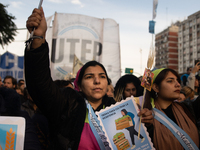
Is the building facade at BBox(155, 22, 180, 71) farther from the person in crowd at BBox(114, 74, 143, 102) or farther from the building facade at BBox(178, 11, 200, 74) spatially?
the person in crowd at BBox(114, 74, 143, 102)

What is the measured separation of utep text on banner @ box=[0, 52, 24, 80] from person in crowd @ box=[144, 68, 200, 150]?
8665 mm

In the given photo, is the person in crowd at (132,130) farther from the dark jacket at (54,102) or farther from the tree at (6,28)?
the tree at (6,28)

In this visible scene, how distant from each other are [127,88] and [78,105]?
71.8 inches

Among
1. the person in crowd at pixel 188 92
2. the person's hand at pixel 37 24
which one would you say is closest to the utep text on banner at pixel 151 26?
the person's hand at pixel 37 24

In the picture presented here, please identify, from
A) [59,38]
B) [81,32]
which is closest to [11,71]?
[59,38]

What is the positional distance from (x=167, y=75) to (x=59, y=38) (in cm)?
894

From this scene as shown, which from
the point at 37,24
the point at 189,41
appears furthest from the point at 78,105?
the point at 189,41

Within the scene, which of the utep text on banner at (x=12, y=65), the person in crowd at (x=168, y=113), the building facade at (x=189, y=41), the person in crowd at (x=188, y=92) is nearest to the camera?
the person in crowd at (x=168, y=113)

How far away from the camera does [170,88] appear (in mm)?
2191

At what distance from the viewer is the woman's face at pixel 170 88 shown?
2.18 meters

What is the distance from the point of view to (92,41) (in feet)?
35.4

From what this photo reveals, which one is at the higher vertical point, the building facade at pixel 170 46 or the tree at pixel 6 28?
the building facade at pixel 170 46

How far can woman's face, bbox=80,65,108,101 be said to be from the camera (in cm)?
185

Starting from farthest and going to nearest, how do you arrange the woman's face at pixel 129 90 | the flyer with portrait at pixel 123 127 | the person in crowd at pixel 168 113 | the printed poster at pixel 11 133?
the woman's face at pixel 129 90 → the person in crowd at pixel 168 113 → the flyer with portrait at pixel 123 127 → the printed poster at pixel 11 133
